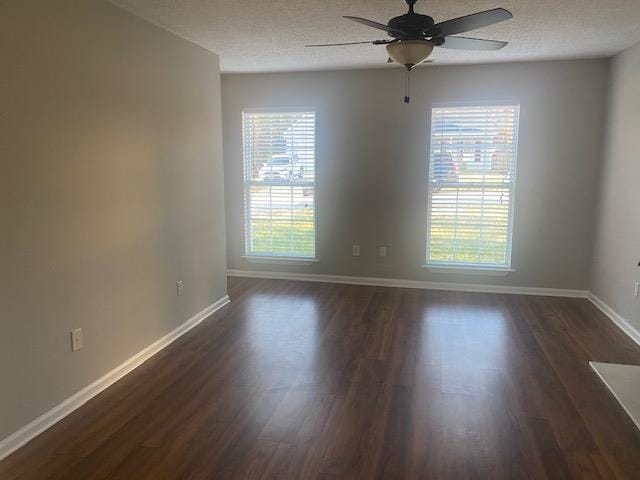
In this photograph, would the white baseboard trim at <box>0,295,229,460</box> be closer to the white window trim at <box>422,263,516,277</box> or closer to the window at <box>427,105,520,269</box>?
the white window trim at <box>422,263,516,277</box>

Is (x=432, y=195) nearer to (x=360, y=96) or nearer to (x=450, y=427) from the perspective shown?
(x=360, y=96)

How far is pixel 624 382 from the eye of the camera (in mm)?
3072

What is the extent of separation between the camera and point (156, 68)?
11.6ft

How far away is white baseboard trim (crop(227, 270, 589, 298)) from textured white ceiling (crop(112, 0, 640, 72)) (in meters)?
2.43

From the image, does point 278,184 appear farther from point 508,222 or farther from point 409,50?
point 409,50

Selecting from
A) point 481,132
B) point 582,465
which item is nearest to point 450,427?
point 582,465

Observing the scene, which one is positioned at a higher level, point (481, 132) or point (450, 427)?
point (481, 132)

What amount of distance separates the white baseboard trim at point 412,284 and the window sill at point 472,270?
5.7 inches

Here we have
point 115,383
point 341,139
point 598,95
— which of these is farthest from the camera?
point 341,139

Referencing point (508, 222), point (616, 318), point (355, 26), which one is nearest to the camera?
point (355, 26)

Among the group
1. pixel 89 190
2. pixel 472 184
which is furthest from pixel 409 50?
pixel 472 184

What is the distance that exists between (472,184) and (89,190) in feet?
12.9

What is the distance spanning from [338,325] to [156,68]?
2569 millimetres

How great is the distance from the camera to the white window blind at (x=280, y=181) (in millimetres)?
5668
